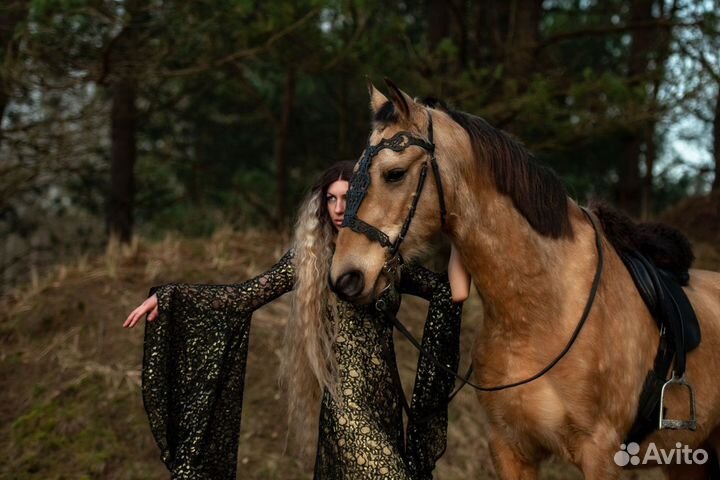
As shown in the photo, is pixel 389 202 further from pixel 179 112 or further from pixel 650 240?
pixel 179 112

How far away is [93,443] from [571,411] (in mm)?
4090

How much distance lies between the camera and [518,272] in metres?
3.41

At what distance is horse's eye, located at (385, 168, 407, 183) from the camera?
3.13 m

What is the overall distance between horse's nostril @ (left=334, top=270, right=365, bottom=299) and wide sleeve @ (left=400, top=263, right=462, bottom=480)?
0.95m

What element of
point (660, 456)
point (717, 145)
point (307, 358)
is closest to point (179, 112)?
point (717, 145)

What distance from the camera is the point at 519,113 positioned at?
7.96 meters

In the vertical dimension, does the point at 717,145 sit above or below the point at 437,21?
below

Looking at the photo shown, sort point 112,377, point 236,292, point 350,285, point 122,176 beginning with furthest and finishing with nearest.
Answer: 1. point 122,176
2. point 112,377
3. point 236,292
4. point 350,285

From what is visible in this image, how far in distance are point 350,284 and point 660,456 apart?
2.03 m

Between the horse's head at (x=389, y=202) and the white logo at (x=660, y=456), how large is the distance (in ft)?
4.45

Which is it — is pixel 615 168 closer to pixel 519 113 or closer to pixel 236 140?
pixel 236 140

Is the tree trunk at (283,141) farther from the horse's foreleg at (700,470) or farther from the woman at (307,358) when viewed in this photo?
the horse's foreleg at (700,470)

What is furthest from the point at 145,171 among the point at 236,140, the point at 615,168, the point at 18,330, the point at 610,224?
the point at 610,224

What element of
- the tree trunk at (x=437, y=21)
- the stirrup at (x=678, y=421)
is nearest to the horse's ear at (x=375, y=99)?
the stirrup at (x=678, y=421)
